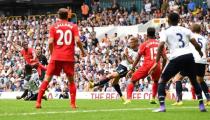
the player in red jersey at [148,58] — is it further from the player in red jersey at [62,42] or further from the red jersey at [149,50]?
the player in red jersey at [62,42]

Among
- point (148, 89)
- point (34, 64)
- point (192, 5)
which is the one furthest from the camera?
point (192, 5)

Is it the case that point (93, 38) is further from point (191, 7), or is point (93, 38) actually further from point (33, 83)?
point (33, 83)

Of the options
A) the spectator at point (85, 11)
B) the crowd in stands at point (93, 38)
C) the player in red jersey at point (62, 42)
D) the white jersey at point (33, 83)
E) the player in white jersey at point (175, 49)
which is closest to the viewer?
the player in white jersey at point (175, 49)

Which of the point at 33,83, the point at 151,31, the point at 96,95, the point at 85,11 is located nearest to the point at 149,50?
the point at 151,31

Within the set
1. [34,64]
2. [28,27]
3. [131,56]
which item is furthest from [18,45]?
[131,56]

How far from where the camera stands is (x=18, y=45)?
135ft

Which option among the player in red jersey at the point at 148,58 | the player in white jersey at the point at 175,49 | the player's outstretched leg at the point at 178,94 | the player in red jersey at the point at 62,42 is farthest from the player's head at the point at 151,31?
the player in white jersey at the point at 175,49

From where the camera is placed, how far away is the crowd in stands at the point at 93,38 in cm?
3397

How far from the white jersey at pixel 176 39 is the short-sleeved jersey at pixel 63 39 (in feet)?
8.80

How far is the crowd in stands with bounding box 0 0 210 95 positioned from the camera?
33969 mm

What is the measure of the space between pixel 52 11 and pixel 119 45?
13233 millimetres

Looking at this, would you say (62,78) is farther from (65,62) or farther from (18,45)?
(65,62)

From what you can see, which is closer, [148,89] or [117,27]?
[148,89]

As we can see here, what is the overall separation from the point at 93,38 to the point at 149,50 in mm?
19426
